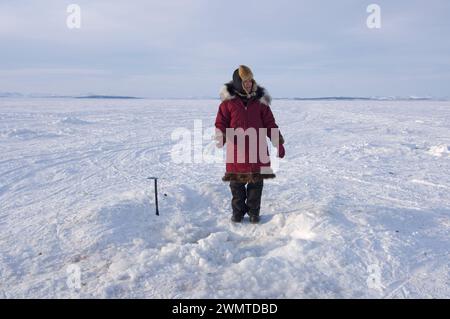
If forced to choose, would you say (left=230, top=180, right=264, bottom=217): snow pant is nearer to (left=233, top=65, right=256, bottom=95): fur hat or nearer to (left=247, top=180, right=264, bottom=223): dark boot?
(left=247, top=180, right=264, bottom=223): dark boot

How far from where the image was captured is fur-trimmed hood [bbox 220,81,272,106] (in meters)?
4.09

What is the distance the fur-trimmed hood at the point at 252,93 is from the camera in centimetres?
409

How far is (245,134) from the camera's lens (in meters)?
4.12

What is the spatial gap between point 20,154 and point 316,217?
8087 millimetres

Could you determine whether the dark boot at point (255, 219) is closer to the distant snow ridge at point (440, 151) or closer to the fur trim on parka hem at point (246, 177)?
the fur trim on parka hem at point (246, 177)

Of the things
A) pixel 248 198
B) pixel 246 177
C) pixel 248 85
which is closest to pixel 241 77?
pixel 248 85

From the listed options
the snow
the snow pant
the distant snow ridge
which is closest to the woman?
the snow pant

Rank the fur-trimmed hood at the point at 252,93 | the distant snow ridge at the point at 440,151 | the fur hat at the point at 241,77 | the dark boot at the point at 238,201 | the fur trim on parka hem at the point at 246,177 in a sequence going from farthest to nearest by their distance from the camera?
A: the distant snow ridge at the point at 440,151, the dark boot at the point at 238,201, the fur trim on parka hem at the point at 246,177, the fur-trimmed hood at the point at 252,93, the fur hat at the point at 241,77

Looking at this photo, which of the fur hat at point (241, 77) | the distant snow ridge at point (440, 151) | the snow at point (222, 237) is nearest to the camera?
the snow at point (222, 237)

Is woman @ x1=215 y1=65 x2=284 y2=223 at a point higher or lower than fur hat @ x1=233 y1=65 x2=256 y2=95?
lower

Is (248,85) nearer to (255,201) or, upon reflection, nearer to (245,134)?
(245,134)

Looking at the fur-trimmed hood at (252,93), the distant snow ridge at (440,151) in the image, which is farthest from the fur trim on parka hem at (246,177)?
the distant snow ridge at (440,151)
